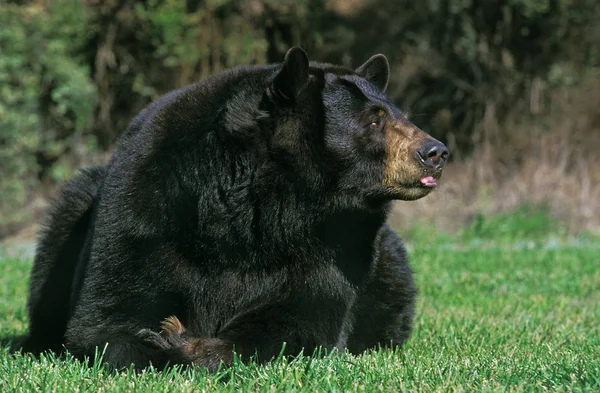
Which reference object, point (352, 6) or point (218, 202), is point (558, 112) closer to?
point (352, 6)

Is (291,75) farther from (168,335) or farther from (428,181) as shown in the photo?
(168,335)

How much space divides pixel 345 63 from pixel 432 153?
34.0ft

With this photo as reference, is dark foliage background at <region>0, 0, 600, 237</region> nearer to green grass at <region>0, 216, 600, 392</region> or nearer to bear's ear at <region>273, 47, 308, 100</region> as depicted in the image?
green grass at <region>0, 216, 600, 392</region>

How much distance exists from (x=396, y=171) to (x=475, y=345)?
1.23 m

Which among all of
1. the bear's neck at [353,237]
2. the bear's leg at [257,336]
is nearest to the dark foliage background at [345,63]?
the bear's neck at [353,237]

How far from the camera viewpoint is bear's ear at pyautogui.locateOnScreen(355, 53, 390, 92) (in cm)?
439

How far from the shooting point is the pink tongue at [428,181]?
3.83m

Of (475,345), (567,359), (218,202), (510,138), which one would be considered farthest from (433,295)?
(510,138)

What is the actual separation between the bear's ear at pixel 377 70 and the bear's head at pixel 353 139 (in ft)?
1.71

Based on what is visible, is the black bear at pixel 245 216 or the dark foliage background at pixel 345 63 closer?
the black bear at pixel 245 216

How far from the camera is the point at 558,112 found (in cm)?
1394

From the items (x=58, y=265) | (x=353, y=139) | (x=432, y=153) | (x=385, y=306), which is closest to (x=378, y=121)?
(x=353, y=139)

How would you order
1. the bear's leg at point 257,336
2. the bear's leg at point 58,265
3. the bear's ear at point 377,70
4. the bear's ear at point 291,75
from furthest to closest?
the bear's leg at point 58,265, the bear's ear at point 377,70, the bear's ear at point 291,75, the bear's leg at point 257,336

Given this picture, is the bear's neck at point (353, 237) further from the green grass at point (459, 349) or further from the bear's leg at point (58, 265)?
the bear's leg at point (58, 265)
